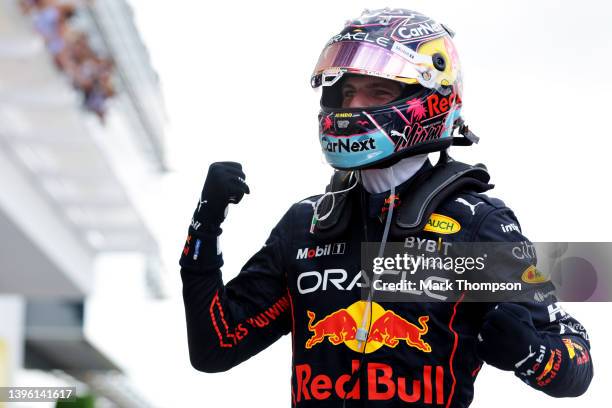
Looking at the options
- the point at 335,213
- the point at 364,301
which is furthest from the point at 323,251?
the point at 364,301

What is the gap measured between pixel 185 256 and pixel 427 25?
1.11 meters

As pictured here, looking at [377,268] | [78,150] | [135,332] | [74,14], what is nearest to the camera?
[377,268]

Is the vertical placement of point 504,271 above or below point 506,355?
above

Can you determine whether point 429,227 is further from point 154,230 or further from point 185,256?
point 154,230

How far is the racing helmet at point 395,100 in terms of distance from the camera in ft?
12.3

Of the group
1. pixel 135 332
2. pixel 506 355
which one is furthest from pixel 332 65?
pixel 135 332

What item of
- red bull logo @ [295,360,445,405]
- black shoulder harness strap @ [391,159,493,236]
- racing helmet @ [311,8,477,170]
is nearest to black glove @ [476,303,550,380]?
red bull logo @ [295,360,445,405]

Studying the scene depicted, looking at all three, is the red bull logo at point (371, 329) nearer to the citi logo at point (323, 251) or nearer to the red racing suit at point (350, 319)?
the red racing suit at point (350, 319)

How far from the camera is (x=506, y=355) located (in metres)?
3.27

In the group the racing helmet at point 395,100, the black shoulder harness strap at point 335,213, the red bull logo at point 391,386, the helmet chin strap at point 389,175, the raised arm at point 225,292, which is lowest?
the red bull logo at point 391,386

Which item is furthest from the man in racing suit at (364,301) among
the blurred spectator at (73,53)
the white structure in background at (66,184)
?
the blurred spectator at (73,53)

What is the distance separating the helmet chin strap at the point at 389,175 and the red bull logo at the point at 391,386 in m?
0.61

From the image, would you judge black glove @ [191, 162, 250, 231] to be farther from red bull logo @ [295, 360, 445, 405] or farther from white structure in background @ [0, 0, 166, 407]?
white structure in background @ [0, 0, 166, 407]

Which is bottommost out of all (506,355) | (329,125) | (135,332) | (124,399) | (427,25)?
(506,355)
